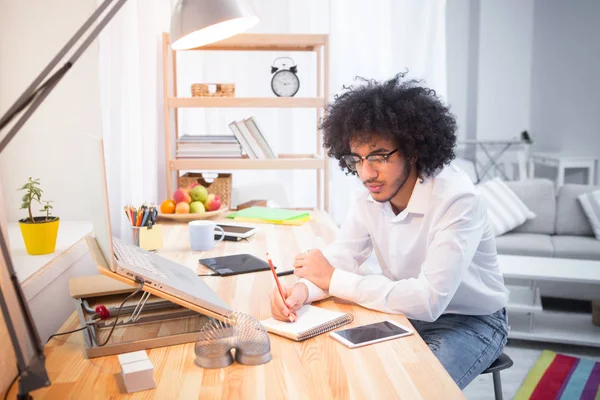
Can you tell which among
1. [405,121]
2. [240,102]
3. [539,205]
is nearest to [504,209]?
[539,205]

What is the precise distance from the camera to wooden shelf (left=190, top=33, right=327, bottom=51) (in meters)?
3.01

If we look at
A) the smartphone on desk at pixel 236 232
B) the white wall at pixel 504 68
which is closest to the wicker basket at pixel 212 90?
the smartphone on desk at pixel 236 232

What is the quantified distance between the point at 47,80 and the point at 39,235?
1296 millimetres

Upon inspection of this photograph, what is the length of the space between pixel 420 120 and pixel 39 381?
124cm

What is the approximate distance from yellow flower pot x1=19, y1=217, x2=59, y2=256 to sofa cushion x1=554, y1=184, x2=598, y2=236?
10.4ft

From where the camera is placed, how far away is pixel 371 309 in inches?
57.5

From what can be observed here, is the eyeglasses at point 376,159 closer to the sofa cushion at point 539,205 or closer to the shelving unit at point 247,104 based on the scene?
the shelving unit at point 247,104

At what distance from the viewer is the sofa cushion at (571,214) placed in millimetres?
3863

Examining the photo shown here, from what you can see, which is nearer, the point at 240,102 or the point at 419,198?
the point at 419,198

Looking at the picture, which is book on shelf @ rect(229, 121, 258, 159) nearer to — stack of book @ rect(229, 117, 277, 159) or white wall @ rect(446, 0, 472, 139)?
stack of book @ rect(229, 117, 277, 159)

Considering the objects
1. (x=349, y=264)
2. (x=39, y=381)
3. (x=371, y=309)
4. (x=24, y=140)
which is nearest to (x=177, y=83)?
(x=24, y=140)

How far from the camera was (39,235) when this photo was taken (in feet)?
6.30

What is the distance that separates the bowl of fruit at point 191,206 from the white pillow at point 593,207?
7.97 ft

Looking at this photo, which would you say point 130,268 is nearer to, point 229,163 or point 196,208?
point 196,208
